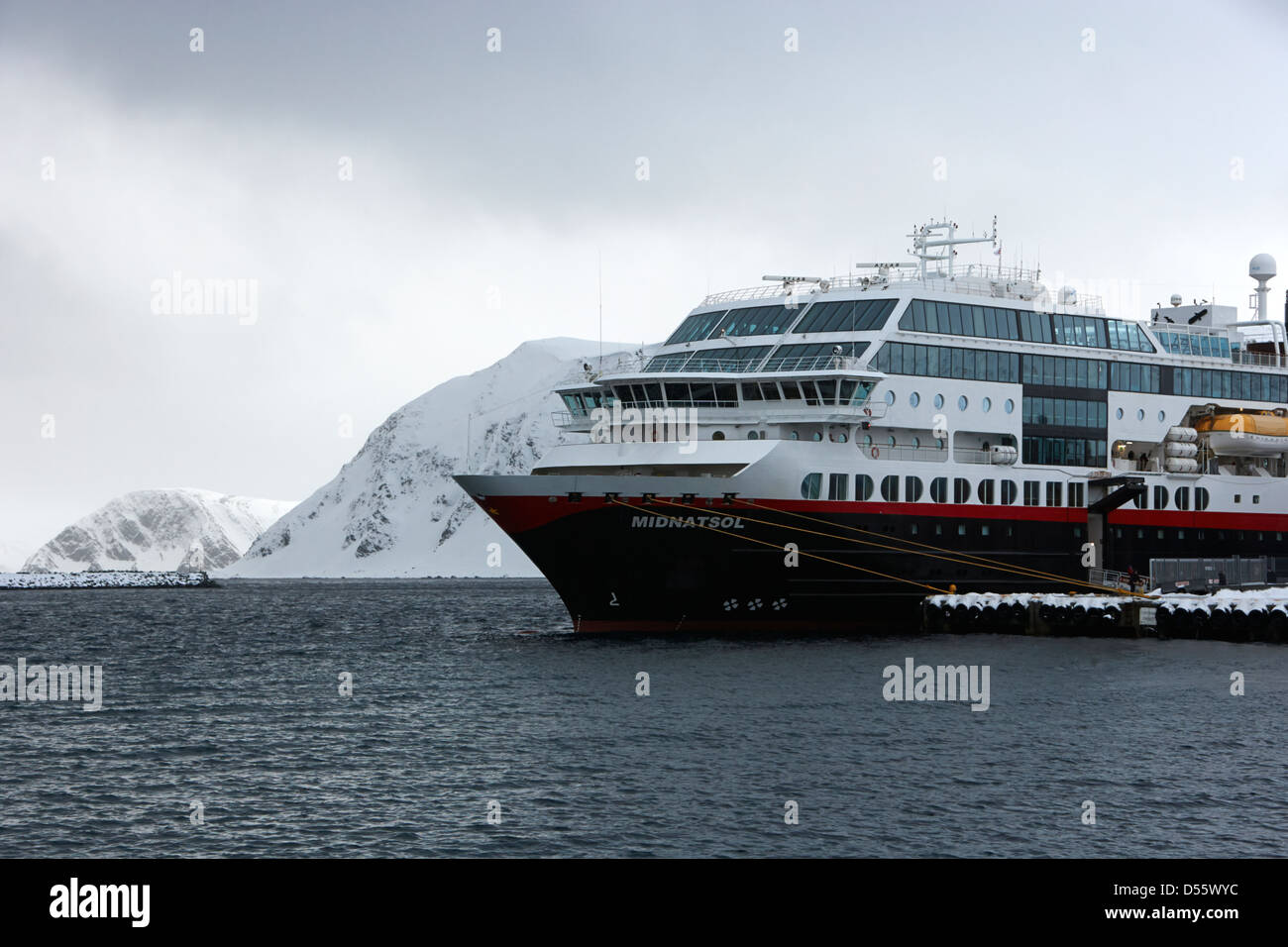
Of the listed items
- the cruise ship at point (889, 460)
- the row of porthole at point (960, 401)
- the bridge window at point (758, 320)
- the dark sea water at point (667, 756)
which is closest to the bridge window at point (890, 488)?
the cruise ship at point (889, 460)

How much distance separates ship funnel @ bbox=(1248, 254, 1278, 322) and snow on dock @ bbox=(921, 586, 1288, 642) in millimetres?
23087

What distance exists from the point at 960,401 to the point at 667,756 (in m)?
31.7

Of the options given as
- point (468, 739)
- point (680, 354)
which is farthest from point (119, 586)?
point (468, 739)

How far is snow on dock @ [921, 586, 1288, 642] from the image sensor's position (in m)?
56.4

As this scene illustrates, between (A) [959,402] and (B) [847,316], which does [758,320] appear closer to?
(B) [847,316]

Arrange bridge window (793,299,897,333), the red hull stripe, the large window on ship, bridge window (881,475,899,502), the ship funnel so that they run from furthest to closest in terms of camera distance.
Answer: the ship funnel, bridge window (793,299,897,333), the large window on ship, bridge window (881,475,899,502), the red hull stripe

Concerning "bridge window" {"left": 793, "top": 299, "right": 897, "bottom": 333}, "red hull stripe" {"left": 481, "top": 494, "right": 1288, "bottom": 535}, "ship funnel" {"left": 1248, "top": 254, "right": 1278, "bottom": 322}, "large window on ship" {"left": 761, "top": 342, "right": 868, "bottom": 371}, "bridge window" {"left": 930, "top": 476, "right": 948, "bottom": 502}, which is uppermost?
"ship funnel" {"left": 1248, "top": 254, "right": 1278, "bottom": 322}

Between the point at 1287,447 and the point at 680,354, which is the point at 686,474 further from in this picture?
the point at 1287,447

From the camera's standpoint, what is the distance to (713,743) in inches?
1282

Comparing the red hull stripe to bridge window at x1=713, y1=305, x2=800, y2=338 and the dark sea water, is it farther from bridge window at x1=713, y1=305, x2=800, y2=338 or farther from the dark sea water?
bridge window at x1=713, y1=305, x2=800, y2=338

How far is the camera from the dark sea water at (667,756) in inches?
979

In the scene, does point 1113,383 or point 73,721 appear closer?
point 73,721

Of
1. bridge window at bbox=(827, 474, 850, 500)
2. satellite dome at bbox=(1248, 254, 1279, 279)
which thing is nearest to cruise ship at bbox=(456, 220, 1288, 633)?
bridge window at bbox=(827, 474, 850, 500)

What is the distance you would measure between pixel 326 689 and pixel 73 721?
28.2ft
